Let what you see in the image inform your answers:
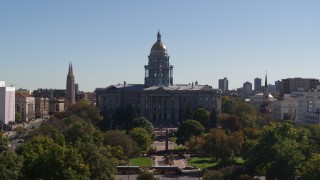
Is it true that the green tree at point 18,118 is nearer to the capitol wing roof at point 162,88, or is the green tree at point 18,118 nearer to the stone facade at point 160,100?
the capitol wing roof at point 162,88

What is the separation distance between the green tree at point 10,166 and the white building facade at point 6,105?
82.9 meters

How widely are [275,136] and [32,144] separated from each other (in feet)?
79.1

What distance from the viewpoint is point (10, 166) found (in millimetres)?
44281

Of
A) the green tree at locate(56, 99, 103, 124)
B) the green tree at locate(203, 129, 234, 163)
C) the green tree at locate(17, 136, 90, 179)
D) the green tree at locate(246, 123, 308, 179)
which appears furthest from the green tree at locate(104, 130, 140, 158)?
the green tree at locate(56, 99, 103, 124)

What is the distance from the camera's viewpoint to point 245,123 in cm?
10550

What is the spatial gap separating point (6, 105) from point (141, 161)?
6276 centimetres

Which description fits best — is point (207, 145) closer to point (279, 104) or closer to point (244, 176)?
point (244, 176)

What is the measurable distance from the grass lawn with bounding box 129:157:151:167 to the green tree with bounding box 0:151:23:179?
2937 centimetres

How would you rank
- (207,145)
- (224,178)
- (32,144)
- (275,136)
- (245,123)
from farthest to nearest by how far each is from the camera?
(245,123) → (207,145) → (275,136) → (32,144) → (224,178)

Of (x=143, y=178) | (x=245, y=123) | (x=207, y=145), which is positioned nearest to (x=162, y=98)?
(x=245, y=123)

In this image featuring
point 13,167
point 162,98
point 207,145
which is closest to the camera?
point 13,167

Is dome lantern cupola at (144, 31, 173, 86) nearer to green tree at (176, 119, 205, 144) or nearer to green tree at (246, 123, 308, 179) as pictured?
green tree at (176, 119, 205, 144)

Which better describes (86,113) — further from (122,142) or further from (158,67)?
(122,142)

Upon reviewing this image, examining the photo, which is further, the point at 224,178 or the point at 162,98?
the point at 162,98
